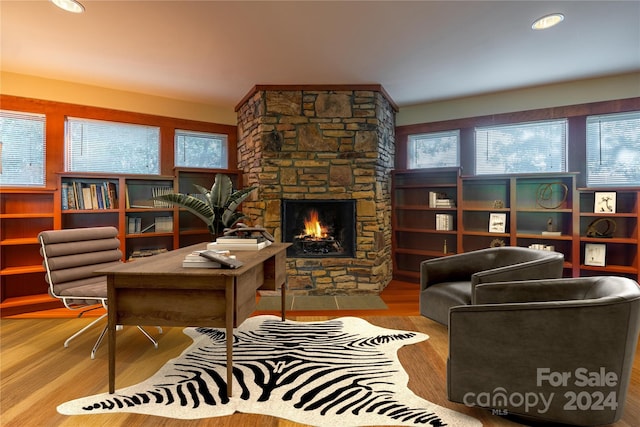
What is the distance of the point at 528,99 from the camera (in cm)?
444

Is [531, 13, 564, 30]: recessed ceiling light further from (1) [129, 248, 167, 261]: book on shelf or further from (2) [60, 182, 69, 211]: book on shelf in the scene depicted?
(2) [60, 182, 69, 211]: book on shelf

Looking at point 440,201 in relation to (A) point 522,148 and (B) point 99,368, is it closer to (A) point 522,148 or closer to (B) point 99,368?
(A) point 522,148

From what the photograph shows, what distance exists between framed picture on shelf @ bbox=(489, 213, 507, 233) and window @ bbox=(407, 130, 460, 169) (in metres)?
0.91

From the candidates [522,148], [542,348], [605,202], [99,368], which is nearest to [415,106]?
[522,148]

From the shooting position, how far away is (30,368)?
2373 mm

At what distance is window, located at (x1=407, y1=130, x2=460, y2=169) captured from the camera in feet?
16.3

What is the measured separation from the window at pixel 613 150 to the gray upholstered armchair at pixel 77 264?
511 cm

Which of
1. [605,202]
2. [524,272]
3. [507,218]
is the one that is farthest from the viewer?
[507,218]

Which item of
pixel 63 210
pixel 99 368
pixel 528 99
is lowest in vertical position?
pixel 99 368

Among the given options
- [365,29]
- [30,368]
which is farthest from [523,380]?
[30,368]

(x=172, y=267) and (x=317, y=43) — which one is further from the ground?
(x=317, y=43)

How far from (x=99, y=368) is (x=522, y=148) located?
5.13 metres

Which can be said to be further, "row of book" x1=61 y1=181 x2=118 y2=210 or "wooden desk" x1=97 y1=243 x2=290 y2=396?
"row of book" x1=61 y1=181 x2=118 y2=210

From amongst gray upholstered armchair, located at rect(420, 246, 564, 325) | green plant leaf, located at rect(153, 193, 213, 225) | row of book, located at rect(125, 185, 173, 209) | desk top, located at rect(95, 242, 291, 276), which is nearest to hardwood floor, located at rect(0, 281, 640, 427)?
gray upholstered armchair, located at rect(420, 246, 564, 325)
